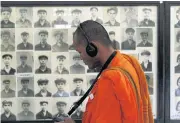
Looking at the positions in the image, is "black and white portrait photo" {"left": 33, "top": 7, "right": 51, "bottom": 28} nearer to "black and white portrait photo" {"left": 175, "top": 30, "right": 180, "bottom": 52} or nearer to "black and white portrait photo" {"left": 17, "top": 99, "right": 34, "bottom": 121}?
"black and white portrait photo" {"left": 17, "top": 99, "right": 34, "bottom": 121}

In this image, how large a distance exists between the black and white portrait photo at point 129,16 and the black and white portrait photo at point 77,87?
38cm

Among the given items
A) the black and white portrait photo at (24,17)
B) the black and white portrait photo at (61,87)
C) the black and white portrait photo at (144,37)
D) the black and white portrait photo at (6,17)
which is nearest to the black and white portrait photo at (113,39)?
the black and white portrait photo at (144,37)

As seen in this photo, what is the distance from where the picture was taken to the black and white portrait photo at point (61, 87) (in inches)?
73.0

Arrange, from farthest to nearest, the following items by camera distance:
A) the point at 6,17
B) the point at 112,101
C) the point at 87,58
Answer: the point at 6,17, the point at 87,58, the point at 112,101

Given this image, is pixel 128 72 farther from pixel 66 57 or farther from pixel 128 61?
pixel 66 57

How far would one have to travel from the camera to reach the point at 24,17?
1.83 m

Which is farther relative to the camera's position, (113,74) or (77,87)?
(77,87)

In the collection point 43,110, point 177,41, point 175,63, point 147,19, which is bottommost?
point 43,110

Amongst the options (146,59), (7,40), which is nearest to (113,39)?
(146,59)

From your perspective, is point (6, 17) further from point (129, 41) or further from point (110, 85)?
point (110, 85)

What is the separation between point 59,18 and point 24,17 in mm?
187

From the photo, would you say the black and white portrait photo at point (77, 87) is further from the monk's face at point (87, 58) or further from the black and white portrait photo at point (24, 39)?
the monk's face at point (87, 58)

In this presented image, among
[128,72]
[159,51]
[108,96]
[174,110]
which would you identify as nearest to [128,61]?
[128,72]

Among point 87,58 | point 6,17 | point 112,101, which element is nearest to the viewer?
point 112,101
